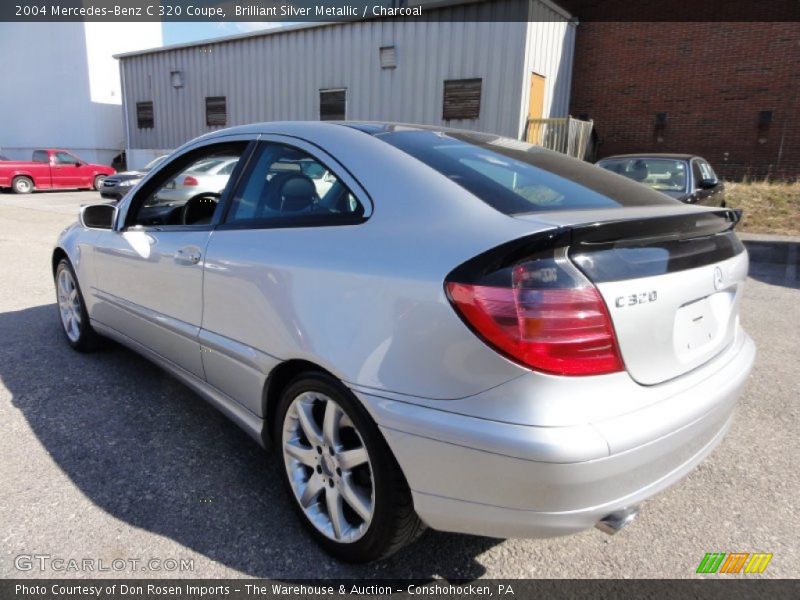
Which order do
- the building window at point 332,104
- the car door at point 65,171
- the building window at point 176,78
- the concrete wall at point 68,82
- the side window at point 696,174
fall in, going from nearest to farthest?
the side window at point 696,174
the building window at point 332,104
the car door at point 65,171
the building window at point 176,78
the concrete wall at point 68,82

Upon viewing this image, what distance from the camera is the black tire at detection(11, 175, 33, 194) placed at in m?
18.2

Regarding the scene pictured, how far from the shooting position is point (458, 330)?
5.14ft

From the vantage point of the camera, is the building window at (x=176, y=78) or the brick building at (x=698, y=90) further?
the building window at (x=176, y=78)

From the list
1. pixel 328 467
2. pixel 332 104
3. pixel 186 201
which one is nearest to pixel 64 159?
pixel 332 104

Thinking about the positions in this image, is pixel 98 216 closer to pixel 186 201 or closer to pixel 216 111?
pixel 186 201

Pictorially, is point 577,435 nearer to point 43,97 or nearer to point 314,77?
point 314,77

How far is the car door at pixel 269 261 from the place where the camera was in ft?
6.53

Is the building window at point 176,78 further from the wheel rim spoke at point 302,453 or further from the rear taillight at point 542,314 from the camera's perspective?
the rear taillight at point 542,314

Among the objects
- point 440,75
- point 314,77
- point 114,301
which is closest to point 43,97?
point 314,77

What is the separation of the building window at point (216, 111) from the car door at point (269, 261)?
1737 centimetres

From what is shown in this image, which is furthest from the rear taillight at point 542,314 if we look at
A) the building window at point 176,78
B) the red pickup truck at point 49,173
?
the building window at point 176,78

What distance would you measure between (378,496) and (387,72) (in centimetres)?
1433

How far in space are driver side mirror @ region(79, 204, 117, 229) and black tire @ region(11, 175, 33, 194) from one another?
18091mm

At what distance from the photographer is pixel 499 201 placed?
1781mm
